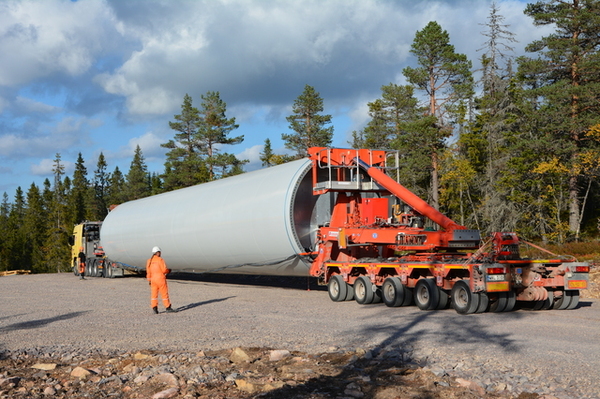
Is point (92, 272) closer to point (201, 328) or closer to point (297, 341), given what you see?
point (201, 328)

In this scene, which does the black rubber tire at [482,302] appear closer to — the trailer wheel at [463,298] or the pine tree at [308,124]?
the trailer wheel at [463,298]

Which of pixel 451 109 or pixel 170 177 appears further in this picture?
pixel 170 177

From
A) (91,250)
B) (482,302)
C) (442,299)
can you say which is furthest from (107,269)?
(482,302)

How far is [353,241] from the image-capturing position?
1589 cm

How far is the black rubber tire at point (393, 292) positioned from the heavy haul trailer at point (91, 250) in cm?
2170

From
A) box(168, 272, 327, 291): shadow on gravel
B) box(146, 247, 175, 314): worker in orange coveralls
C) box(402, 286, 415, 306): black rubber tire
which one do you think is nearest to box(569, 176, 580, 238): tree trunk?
box(168, 272, 327, 291): shadow on gravel

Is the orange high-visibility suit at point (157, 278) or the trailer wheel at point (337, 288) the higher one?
the orange high-visibility suit at point (157, 278)

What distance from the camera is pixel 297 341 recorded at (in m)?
9.66

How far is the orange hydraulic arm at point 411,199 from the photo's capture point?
564 inches

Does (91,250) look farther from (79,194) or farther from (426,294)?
(79,194)

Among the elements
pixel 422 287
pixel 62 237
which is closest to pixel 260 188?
pixel 422 287

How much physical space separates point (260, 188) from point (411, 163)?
1095 inches

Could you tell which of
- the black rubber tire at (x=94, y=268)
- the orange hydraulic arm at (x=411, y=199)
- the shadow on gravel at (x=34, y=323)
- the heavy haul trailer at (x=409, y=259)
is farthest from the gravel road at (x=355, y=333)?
the black rubber tire at (x=94, y=268)

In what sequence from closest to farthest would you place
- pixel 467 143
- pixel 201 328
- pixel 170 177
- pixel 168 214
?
pixel 201 328
pixel 168 214
pixel 467 143
pixel 170 177
